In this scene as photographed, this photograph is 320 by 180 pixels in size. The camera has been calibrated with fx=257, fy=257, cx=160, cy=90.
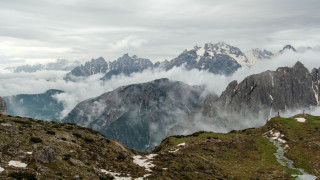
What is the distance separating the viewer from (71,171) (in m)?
40.8

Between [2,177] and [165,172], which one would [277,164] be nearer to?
[165,172]

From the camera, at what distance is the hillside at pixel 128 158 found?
41.1 m

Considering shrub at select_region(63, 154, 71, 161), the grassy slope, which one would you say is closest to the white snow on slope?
the grassy slope

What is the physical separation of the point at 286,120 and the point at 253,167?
80108 millimetres

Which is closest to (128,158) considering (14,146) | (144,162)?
(144,162)

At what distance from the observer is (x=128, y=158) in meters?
59.6

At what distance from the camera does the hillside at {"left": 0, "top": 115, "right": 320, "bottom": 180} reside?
1618 inches

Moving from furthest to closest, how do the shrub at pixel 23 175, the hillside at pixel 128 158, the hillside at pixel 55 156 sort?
1. the hillside at pixel 128 158
2. the hillside at pixel 55 156
3. the shrub at pixel 23 175

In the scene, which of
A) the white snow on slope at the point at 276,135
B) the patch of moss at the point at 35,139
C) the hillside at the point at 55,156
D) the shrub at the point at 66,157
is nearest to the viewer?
the hillside at the point at 55,156

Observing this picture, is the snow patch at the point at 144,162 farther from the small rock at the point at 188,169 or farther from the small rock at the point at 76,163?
the small rock at the point at 76,163

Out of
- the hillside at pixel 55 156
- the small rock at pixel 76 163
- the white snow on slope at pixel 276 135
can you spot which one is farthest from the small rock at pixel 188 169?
the white snow on slope at pixel 276 135

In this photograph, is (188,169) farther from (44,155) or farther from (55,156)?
(44,155)

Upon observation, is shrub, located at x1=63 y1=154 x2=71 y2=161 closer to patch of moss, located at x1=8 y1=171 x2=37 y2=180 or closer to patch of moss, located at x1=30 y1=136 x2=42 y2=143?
patch of moss, located at x1=30 y1=136 x2=42 y2=143

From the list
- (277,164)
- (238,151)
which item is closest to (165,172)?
(277,164)
